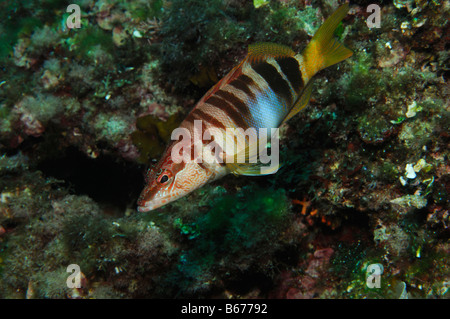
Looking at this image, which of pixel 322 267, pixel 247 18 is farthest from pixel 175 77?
pixel 322 267

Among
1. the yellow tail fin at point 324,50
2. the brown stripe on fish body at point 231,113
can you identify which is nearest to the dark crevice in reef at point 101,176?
the brown stripe on fish body at point 231,113

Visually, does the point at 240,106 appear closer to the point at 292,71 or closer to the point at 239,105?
the point at 239,105

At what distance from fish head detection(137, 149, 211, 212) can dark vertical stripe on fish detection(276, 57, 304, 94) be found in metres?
1.31

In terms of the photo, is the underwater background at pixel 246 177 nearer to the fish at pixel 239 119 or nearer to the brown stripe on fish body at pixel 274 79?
the fish at pixel 239 119

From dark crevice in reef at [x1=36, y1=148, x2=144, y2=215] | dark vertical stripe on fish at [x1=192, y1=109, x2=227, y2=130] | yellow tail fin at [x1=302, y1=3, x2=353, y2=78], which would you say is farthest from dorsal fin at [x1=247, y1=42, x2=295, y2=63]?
dark crevice in reef at [x1=36, y1=148, x2=144, y2=215]

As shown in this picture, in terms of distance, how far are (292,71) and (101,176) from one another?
196 inches

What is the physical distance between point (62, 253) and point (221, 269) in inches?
95.2

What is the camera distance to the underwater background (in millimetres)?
3428

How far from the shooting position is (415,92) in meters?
3.49

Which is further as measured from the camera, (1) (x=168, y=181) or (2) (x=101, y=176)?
(2) (x=101, y=176)

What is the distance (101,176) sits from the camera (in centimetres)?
601

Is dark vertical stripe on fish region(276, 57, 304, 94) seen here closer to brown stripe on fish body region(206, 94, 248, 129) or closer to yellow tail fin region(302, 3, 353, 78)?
yellow tail fin region(302, 3, 353, 78)

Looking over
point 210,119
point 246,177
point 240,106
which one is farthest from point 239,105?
point 246,177
